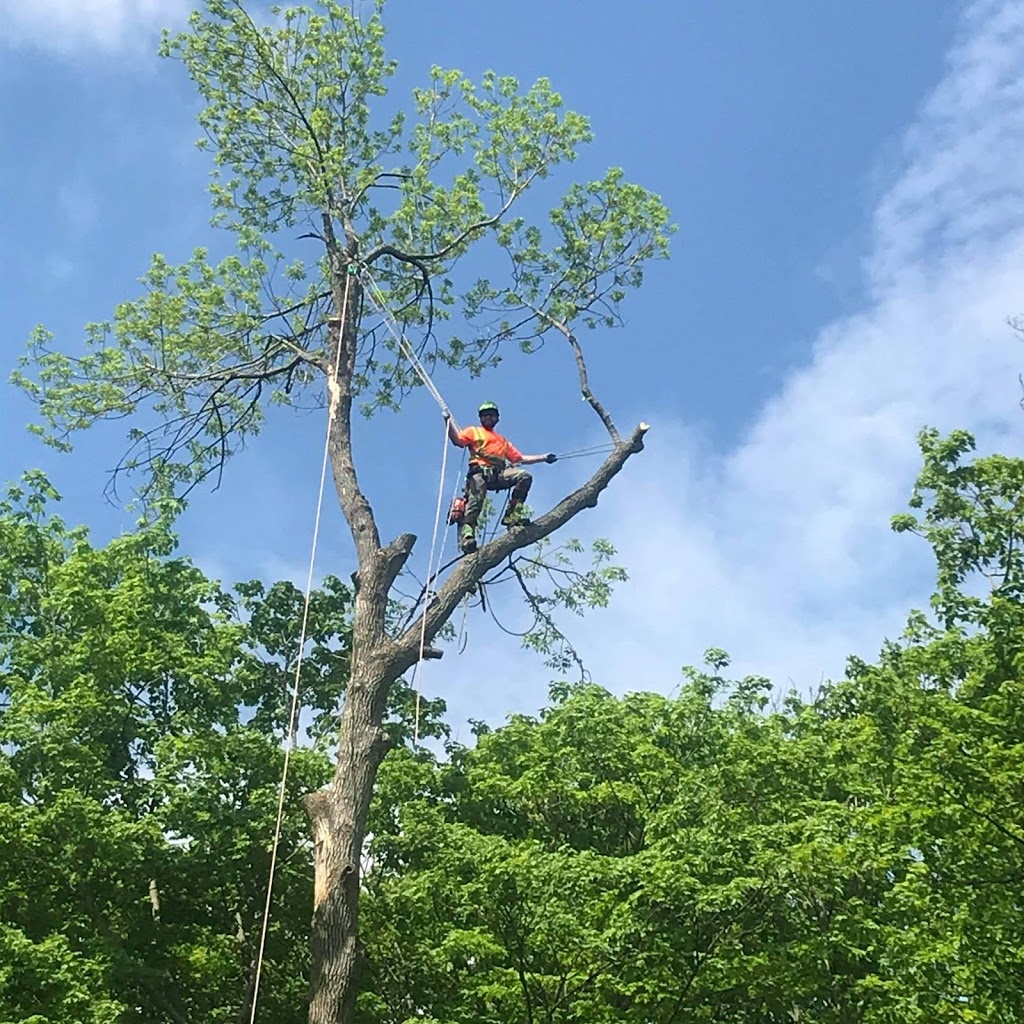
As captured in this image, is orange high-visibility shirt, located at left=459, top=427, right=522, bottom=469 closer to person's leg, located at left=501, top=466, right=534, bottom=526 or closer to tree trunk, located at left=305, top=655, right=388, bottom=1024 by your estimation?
person's leg, located at left=501, top=466, right=534, bottom=526

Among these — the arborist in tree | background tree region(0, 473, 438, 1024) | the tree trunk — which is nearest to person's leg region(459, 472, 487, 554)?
the arborist in tree

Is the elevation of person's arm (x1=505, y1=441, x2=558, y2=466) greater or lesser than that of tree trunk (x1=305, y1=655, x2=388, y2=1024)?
greater

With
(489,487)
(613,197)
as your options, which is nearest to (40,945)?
(489,487)

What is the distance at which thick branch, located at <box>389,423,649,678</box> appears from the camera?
8977 mm

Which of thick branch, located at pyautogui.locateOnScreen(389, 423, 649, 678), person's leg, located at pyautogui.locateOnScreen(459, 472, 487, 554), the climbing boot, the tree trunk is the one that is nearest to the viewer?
the tree trunk

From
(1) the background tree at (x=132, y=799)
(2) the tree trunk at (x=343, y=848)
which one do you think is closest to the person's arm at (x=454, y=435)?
(2) the tree trunk at (x=343, y=848)

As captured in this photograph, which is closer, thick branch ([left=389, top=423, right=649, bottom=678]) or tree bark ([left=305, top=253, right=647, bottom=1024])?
tree bark ([left=305, top=253, right=647, bottom=1024])

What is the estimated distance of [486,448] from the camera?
387 inches

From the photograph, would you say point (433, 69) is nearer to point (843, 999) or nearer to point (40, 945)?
point (40, 945)

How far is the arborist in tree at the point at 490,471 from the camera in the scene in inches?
386

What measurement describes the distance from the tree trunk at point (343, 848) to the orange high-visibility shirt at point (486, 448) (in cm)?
210

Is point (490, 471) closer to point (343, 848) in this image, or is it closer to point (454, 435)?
point (454, 435)

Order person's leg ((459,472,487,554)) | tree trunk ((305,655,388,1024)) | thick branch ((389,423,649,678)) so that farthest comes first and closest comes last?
person's leg ((459,472,487,554)) < thick branch ((389,423,649,678)) < tree trunk ((305,655,388,1024))

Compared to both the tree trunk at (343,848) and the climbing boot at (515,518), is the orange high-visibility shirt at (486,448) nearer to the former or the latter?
the climbing boot at (515,518)
